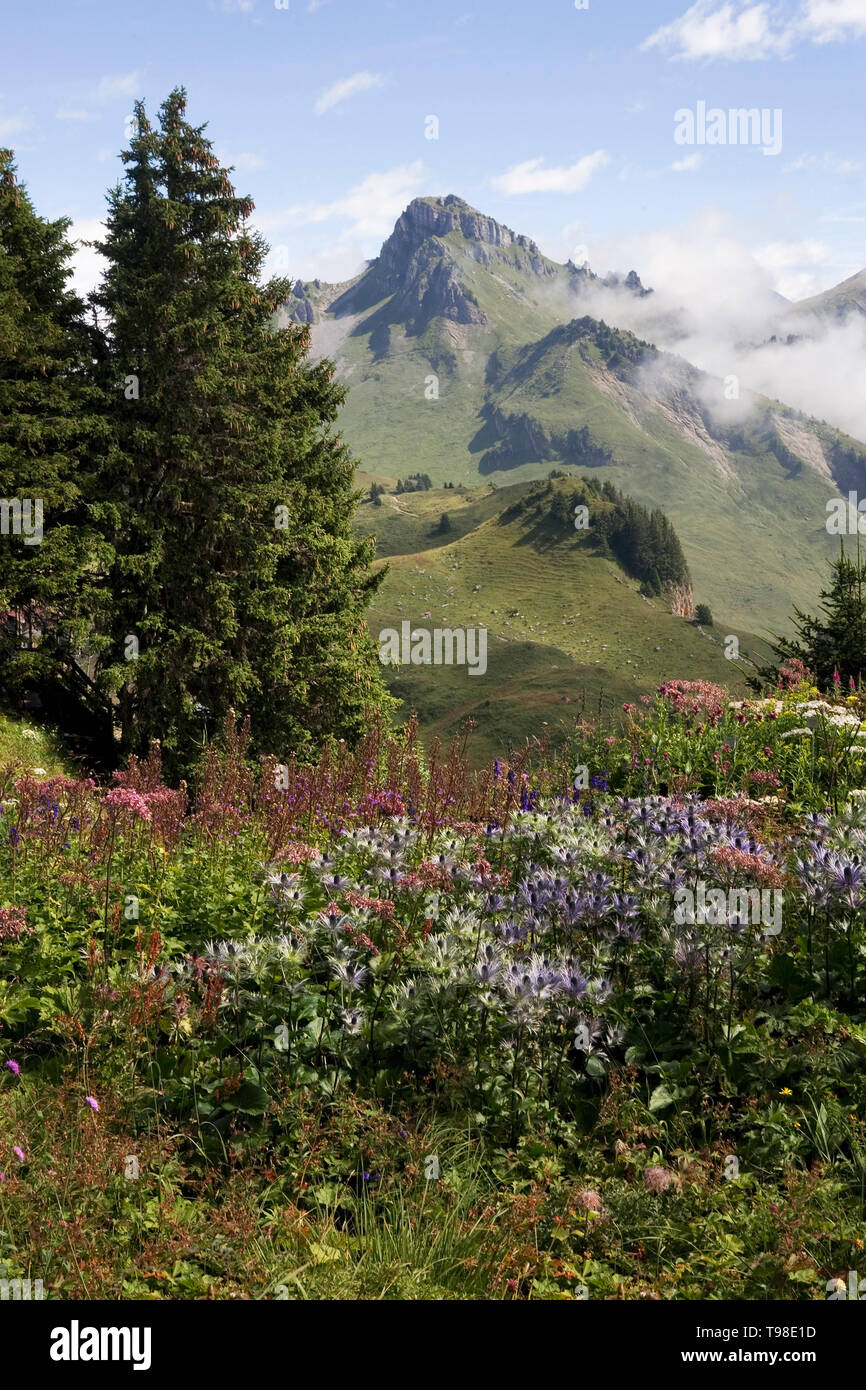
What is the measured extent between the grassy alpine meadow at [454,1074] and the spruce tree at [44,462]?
14556 millimetres

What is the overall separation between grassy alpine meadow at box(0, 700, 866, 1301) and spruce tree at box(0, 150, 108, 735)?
14.6m

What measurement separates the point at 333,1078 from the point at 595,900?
161cm

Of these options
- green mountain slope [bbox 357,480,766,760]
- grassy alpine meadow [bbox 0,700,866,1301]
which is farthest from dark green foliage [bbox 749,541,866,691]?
grassy alpine meadow [bbox 0,700,866,1301]

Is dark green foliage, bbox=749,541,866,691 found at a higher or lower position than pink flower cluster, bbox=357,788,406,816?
higher

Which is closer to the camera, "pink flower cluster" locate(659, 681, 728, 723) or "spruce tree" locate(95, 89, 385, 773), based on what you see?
"pink flower cluster" locate(659, 681, 728, 723)

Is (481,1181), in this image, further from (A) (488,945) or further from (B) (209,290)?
(B) (209,290)

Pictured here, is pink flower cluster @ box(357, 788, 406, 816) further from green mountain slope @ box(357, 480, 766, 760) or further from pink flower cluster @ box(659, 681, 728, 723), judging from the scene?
green mountain slope @ box(357, 480, 766, 760)

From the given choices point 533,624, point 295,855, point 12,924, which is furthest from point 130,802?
point 533,624

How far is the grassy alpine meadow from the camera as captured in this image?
3473 mm

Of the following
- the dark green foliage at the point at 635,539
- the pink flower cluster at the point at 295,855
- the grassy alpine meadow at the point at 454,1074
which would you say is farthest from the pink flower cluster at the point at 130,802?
the dark green foliage at the point at 635,539

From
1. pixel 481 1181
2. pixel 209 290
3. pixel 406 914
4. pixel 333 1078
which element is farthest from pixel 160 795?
pixel 209 290

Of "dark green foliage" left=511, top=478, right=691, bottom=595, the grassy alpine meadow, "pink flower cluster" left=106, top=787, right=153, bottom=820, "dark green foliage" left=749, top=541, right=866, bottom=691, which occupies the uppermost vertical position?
"dark green foliage" left=511, top=478, right=691, bottom=595

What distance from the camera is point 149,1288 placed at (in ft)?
11.0

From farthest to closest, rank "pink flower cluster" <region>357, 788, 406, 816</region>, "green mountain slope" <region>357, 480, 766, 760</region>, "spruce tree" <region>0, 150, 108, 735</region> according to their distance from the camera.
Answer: "green mountain slope" <region>357, 480, 766, 760</region>
"spruce tree" <region>0, 150, 108, 735</region>
"pink flower cluster" <region>357, 788, 406, 816</region>
